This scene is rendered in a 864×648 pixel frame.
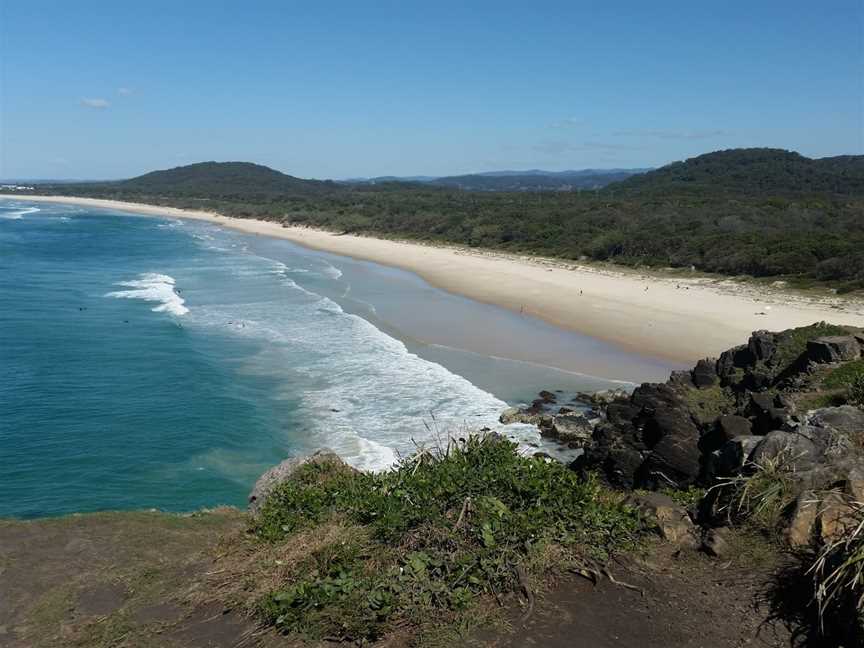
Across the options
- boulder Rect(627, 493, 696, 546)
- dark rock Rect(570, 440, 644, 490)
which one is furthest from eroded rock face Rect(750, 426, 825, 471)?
dark rock Rect(570, 440, 644, 490)

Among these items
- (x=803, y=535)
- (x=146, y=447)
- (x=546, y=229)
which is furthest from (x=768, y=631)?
(x=546, y=229)

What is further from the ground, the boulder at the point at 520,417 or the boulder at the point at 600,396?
the boulder at the point at 600,396

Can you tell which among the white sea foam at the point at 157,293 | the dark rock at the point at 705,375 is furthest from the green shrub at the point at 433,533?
the white sea foam at the point at 157,293

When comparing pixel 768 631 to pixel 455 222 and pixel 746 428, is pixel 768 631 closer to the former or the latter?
pixel 746 428

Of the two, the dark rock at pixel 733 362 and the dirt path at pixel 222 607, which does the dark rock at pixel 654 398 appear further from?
the dirt path at pixel 222 607

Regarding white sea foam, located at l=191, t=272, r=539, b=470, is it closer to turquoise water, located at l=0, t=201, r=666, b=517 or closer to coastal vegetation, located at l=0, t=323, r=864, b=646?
turquoise water, located at l=0, t=201, r=666, b=517
